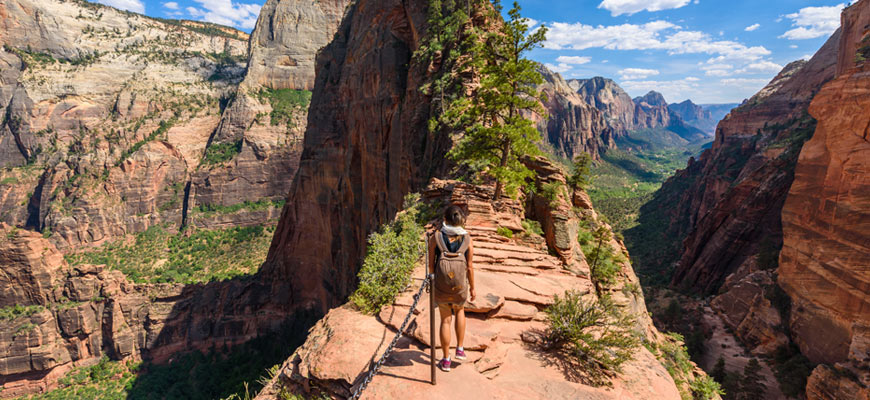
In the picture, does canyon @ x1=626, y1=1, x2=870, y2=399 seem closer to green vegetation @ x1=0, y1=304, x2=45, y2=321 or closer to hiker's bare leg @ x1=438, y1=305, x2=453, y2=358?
hiker's bare leg @ x1=438, y1=305, x2=453, y2=358

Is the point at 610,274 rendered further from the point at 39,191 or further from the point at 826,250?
the point at 39,191

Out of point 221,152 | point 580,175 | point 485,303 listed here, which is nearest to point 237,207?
point 221,152

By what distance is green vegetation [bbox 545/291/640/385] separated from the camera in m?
5.86

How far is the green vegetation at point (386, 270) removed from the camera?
808 centimetres

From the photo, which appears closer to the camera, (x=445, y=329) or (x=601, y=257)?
(x=445, y=329)

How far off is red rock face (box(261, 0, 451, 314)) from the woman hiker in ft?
52.1

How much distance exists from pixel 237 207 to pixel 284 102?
31.0 metres

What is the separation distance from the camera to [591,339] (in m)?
6.12

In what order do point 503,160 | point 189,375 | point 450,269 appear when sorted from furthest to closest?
point 189,375, point 503,160, point 450,269

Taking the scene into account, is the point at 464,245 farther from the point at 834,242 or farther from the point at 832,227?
the point at 832,227

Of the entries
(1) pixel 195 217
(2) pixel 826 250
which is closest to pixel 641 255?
(2) pixel 826 250

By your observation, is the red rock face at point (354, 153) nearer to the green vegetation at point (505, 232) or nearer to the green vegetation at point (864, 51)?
the green vegetation at point (505, 232)

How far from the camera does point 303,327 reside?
4416cm

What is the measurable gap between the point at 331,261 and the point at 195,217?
5167 centimetres
